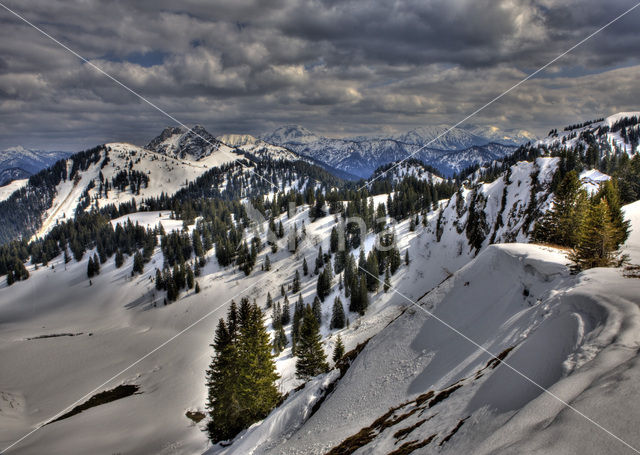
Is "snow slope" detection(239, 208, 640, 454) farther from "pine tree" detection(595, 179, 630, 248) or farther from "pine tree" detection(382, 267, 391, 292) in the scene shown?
"pine tree" detection(382, 267, 391, 292)

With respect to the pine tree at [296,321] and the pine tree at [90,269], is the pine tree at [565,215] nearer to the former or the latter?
the pine tree at [296,321]

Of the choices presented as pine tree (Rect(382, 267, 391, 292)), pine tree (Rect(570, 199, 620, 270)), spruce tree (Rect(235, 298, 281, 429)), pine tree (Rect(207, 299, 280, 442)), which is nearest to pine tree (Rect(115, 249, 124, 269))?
pine tree (Rect(382, 267, 391, 292))

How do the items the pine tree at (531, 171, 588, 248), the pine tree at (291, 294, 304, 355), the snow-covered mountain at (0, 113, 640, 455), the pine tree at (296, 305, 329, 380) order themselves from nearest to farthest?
the snow-covered mountain at (0, 113, 640, 455)
the pine tree at (531, 171, 588, 248)
the pine tree at (296, 305, 329, 380)
the pine tree at (291, 294, 304, 355)

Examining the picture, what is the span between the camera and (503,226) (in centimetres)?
6069

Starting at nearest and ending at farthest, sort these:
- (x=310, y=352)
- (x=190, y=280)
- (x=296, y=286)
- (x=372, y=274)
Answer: (x=310, y=352), (x=372, y=274), (x=296, y=286), (x=190, y=280)

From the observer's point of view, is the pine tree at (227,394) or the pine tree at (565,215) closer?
the pine tree at (227,394)

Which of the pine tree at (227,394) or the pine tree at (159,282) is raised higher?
the pine tree at (227,394)

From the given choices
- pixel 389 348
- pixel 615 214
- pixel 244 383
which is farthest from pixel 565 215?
pixel 244 383

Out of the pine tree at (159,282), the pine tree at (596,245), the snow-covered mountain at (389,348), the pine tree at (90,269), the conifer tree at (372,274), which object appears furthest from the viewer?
the pine tree at (90,269)

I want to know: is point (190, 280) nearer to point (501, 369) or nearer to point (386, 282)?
point (386, 282)

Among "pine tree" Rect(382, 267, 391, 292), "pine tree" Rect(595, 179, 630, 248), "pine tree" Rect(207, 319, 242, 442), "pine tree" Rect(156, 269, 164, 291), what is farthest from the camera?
"pine tree" Rect(156, 269, 164, 291)

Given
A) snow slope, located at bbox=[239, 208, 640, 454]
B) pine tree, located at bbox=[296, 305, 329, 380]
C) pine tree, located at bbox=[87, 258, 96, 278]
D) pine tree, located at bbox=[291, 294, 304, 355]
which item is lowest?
pine tree, located at bbox=[291, 294, 304, 355]

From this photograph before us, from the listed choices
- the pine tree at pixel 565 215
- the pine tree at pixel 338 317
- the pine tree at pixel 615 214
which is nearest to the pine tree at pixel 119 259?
the pine tree at pixel 338 317

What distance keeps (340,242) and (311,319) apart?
276 ft
